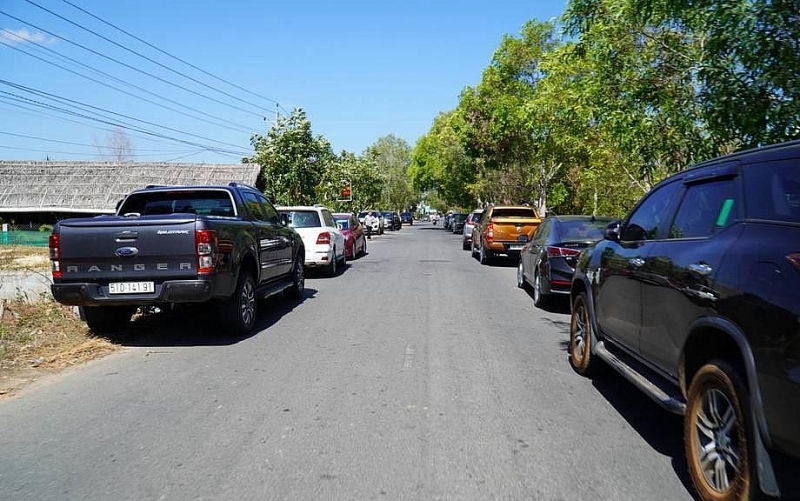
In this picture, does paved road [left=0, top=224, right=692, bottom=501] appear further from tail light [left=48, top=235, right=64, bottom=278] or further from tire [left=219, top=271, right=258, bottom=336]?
tail light [left=48, top=235, right=64, bottom=278]

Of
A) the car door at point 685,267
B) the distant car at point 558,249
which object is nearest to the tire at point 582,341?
the car door at point 685,267

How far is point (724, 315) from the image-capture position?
10.7 feet

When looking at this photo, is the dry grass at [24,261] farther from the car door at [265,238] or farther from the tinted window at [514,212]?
the tinted window at [514,212]

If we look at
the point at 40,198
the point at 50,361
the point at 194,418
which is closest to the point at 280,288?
the point at 50,361

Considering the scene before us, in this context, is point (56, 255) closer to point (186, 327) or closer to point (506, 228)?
point (186, 327)

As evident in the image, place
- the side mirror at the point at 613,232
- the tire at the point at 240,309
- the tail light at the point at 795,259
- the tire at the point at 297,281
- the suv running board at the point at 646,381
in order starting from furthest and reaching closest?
the tire at the point at 297,281 → the tire at the point at 240,309 → the side mirror at the point at 613,232 → the suv running board at the point at 646,381 → the tail light at the point at 795,259

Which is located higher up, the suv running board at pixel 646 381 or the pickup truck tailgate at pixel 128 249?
the pickup truck tailgate at pixel 128 249

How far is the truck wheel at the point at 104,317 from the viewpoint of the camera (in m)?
8.22

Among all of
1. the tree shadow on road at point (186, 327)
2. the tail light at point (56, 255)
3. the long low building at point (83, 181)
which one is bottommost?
the tree shadow on road at point (186, 327)

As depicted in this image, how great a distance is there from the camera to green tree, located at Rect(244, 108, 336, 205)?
31.4 m

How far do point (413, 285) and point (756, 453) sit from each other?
1119 centimetres

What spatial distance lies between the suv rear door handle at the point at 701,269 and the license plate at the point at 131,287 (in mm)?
5850

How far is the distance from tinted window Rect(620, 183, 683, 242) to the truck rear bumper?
15.4 feet

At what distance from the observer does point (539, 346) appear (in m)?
7.67
